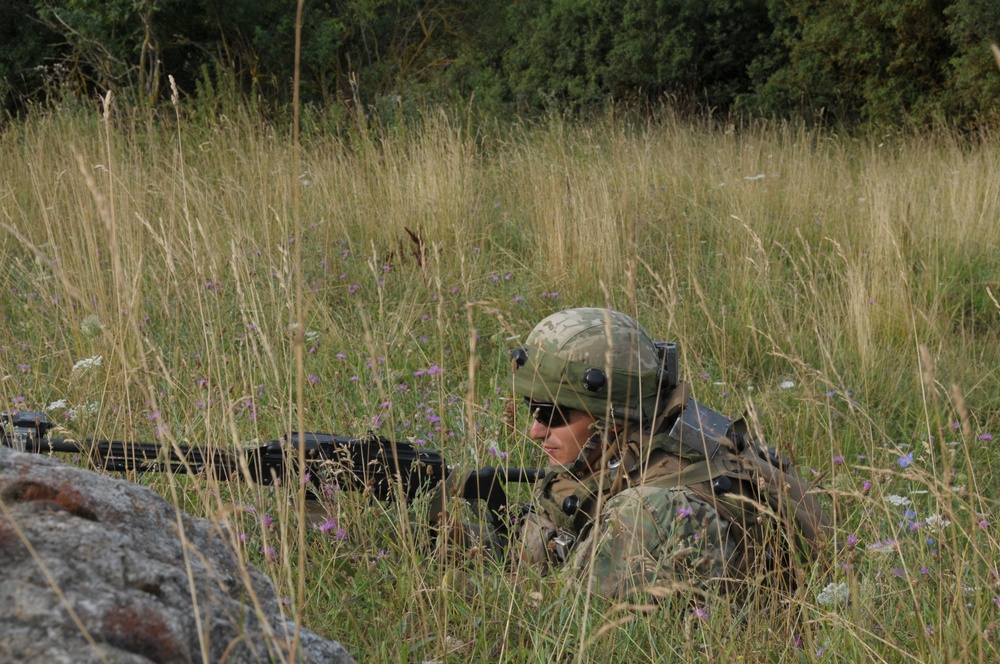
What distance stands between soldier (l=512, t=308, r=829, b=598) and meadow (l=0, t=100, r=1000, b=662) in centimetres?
13

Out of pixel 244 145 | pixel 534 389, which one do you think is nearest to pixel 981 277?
pixel 534 389

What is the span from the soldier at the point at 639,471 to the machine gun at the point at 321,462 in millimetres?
153

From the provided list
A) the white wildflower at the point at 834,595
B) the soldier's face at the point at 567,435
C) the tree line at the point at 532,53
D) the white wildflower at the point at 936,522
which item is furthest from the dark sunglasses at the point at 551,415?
the tree line at the point at 532,53

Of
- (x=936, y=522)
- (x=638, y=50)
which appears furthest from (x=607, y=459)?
(x=638, y=50)

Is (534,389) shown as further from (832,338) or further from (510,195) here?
(510,195)

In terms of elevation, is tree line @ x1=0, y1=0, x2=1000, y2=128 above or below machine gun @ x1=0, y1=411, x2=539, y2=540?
above

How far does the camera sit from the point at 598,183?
19.2 ft

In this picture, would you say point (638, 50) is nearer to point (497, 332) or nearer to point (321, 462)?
point (497, 332)

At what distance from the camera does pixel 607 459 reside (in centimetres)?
253

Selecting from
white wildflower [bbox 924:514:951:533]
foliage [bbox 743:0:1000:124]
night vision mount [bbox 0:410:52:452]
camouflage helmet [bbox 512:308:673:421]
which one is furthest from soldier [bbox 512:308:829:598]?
foliage [bbox 743:0:1000:124]

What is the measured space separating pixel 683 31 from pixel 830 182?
7.63m

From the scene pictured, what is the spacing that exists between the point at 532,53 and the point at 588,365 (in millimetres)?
13292

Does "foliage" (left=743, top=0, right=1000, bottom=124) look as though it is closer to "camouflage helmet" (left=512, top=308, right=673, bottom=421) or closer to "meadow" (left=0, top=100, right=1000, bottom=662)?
"meadow" (left=0, top=100, right=1000, bottom=662)

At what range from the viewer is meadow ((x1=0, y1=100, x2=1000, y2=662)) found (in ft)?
6.61
